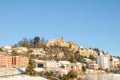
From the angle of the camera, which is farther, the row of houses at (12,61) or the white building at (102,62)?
the white building at (102,62)

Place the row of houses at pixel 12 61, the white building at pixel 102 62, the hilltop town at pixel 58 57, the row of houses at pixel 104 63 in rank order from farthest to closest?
the row of houses at pixel 104 63 → the white building at pixel 102 62 → the hilltop town at pixel 58 57 → the row of houses at pixel 12 61

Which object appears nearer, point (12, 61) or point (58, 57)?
point (12, 61)

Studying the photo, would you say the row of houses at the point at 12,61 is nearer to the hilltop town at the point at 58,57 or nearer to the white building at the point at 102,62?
the hilltop town at the point at 58,57

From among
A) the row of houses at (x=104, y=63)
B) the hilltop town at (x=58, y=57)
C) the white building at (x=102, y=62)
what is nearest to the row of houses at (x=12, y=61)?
the hilltop town at (x=58, y=57)

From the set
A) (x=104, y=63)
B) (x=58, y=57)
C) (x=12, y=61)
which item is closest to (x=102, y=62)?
(x=104, y=63)

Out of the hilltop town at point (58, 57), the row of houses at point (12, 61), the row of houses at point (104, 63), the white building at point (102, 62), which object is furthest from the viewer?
the row of houses at point (104, 63)

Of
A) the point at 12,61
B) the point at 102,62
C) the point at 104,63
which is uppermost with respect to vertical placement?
the point at 12,61

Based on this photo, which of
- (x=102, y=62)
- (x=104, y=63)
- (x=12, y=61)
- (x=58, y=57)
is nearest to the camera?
(x=12, y=61)

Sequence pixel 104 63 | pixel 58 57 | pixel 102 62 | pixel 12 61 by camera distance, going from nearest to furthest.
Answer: pixel 12 61 → pixel 58 57 → pixel 102 62 → pixel 104 63

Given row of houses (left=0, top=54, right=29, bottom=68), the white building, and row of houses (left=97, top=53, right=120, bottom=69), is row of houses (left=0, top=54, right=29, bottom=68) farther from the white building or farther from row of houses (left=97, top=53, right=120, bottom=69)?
row of houses (left=97, top=53, right=120, bottom=69)

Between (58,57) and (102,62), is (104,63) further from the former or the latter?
(58,57)

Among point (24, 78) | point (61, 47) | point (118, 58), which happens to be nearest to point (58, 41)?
point (61, 47)

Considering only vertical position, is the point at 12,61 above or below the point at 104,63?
above

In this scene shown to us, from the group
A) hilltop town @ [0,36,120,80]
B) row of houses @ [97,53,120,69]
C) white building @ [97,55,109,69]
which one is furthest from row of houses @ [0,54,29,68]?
row of houses @ [97,53,120,69]
